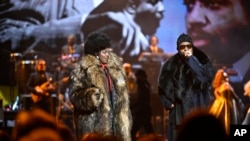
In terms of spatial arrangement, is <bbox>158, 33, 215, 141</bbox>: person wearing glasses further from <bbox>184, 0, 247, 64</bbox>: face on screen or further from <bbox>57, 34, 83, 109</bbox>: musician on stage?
<bbox>57, 34, 83, 109</bbox>: musician on stage

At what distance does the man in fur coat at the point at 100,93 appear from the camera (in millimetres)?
5422

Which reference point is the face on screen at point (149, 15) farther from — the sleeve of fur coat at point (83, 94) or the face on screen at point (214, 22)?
the sleeve of fur coat at point (83, 94)

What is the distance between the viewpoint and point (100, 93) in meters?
Result: 5.41

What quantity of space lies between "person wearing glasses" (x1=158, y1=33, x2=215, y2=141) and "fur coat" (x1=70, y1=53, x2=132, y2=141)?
67 centimetres

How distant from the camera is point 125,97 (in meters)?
5.57

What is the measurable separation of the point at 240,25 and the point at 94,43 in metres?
4.75

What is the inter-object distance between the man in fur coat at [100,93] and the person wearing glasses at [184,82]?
67cm

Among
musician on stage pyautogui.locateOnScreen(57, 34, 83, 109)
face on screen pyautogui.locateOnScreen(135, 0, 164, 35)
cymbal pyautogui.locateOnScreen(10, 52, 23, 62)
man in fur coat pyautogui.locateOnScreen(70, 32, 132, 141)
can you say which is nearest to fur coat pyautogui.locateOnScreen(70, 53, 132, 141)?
man in fur coat pyautogui.locateOnScreen(70, 32, 132, 141)

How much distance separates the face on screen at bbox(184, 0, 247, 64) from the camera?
9.73 meters

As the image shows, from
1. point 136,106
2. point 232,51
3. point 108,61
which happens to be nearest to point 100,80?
point 108,61

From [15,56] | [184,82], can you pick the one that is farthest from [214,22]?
[184,82]

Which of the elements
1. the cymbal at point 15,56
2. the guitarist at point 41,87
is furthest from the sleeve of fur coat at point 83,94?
the cymbal at point 15,56

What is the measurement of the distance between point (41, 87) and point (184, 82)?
4.39m

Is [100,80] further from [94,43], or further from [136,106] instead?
[136,106]
